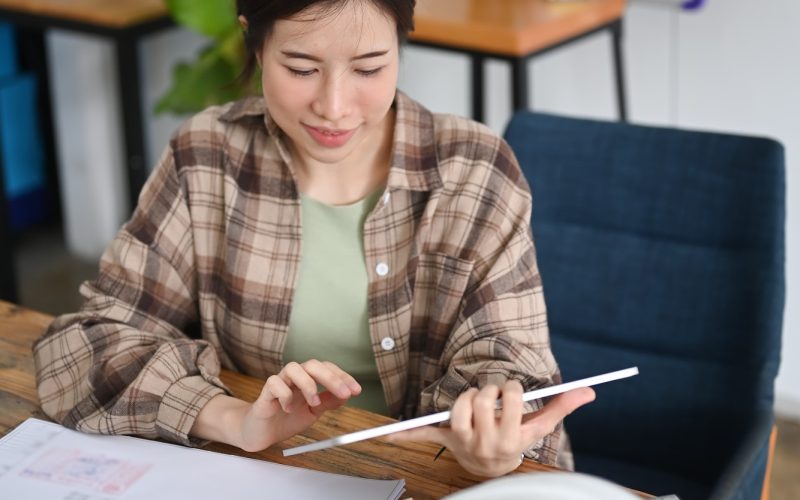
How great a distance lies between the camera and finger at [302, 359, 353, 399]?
3.34ft

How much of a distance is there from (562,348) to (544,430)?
631mm

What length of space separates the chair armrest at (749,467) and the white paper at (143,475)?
427 millimetres

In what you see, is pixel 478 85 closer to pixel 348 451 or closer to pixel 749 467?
pixel 749 467

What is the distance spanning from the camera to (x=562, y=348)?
5.23 ft

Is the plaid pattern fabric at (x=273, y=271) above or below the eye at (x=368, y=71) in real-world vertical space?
below

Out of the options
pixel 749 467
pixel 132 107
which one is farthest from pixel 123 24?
pixel 749 467

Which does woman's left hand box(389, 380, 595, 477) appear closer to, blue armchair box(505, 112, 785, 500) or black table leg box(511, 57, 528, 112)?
blue armchair box(505, 112, 785, 500)

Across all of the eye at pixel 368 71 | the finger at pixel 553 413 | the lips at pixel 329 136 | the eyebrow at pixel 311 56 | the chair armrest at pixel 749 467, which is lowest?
the chair armrest at pixel 749 467

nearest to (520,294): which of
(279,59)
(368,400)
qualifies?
(368,400)

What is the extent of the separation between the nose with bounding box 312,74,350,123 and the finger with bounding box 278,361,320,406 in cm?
28

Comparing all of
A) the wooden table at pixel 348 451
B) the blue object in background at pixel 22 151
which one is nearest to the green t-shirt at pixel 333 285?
the wooden table at pixel 348 451

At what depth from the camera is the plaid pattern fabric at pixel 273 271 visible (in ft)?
→ 3.95

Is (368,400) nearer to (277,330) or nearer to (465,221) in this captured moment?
(277,330)

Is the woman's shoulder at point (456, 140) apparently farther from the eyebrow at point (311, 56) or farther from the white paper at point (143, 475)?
the white paper at point (143, 475)
